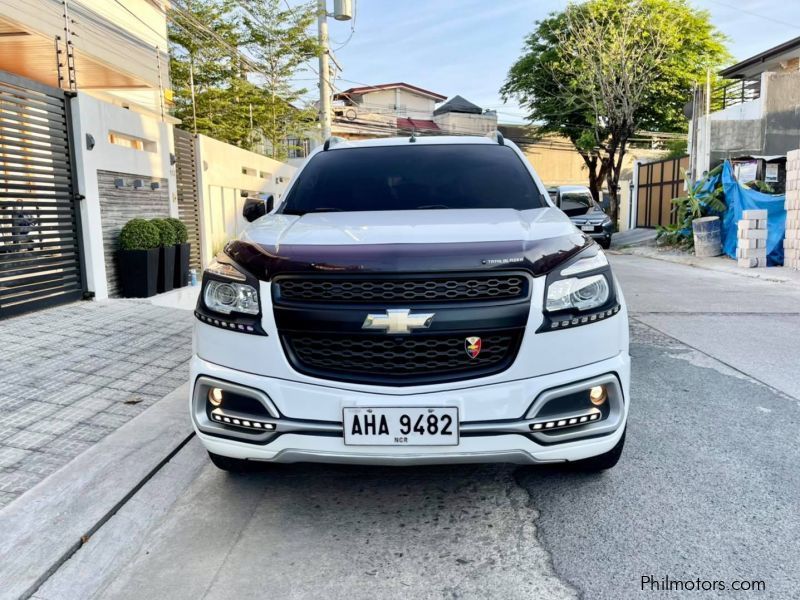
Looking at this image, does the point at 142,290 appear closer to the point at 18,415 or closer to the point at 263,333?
the point at 18,415

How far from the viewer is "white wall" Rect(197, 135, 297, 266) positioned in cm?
1111

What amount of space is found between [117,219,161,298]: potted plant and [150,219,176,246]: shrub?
0.30m

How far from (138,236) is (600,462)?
21.5 ft

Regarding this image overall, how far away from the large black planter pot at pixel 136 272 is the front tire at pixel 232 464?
5287 mm

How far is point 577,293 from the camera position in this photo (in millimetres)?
2521

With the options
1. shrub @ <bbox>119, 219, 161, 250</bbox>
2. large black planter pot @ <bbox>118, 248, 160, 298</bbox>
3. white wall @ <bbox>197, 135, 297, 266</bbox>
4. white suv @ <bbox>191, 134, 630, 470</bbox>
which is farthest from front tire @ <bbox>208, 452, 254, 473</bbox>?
white wall @ <bbox>197, 135, 297, 266</bbox>

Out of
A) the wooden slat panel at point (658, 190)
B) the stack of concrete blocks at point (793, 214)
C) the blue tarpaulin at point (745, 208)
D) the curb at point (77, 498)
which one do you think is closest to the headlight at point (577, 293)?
the curb at point (77, 498)

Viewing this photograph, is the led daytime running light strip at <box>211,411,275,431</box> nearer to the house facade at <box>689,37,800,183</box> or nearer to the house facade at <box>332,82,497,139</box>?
the house facade at <box>689,37,800,183</box>

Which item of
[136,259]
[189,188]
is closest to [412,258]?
[136,259]

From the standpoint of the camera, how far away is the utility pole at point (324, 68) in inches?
630

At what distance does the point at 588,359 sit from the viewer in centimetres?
250

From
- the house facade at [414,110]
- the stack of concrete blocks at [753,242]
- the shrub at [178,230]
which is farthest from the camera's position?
the house facade at [414,110]

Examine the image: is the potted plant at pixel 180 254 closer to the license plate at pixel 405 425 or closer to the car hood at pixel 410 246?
the car hood at pixel 410 246

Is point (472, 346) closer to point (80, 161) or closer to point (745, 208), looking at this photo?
point (80, 161)
